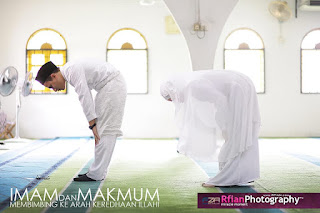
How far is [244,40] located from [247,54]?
366 millimetres

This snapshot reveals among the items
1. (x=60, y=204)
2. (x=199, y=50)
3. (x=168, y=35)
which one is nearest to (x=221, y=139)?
(x=60, y=204)

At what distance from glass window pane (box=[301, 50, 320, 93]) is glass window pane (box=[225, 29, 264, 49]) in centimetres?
117

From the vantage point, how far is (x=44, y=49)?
10.5 metres

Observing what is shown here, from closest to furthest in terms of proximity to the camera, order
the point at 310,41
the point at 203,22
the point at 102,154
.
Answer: the point at 102,154, the point at 203,22, the point at 310,41

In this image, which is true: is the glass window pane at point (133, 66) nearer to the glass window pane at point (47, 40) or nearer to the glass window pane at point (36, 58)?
the glass window pane at point (47, 40)

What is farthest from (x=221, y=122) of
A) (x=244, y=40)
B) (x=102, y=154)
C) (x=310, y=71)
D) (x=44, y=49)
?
(x=310, y=71)

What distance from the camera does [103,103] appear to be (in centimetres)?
428

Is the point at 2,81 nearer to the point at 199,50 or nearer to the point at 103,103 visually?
the point at 199,50

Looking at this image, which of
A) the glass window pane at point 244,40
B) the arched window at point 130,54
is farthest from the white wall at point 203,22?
the glass window pane at point 244,40

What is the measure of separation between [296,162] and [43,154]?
389 cm

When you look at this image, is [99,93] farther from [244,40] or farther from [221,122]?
[244,40]

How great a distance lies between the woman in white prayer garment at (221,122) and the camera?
394cm

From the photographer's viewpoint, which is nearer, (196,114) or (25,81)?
(196,114)

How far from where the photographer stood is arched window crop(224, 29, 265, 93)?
35.0ft
